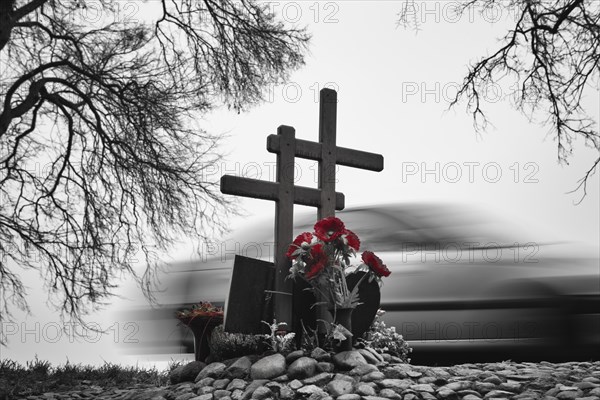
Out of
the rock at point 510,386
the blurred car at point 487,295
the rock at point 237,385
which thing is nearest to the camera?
the rock at point 510,386

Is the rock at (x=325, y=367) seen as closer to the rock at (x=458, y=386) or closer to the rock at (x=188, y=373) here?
the rock at (x=458, y=386)

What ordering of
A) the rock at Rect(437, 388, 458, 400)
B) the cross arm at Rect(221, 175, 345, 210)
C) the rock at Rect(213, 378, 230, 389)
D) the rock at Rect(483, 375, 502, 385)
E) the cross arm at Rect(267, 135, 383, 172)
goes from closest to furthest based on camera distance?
the rock at Rect(437, 388, 458, 400) → the rock at Rect(483, 375, 502, 385) → the rock at Rect(213, 378, 230, 389) → the cross arm at Rect(221, 175, 345, 210) → the cross arm at Rect(267, 135, 383, 172)

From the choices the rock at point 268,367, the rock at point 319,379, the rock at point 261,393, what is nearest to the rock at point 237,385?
the rock at point 268,367

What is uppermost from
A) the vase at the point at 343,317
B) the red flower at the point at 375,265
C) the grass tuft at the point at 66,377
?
the red flower at the point at 375,265

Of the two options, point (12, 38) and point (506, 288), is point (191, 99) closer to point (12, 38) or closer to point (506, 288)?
point (12, 38)

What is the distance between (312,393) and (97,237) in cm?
416

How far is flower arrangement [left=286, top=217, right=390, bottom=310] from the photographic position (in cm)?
522

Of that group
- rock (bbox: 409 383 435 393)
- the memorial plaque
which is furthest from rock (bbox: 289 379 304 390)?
the memorial plaque

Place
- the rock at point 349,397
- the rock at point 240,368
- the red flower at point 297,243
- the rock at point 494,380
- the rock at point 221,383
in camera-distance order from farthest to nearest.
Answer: the red flower at point 297,243 < the rock at point 240,368 < the rock at point 221,383 < the rock at point 494,380 < the rock at point 349,397

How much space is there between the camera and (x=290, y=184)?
573 centimetres

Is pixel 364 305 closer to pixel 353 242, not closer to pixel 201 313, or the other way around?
pixel 353 242

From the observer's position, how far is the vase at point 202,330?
5.71 meters

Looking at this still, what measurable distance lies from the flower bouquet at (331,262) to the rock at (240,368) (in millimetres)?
724

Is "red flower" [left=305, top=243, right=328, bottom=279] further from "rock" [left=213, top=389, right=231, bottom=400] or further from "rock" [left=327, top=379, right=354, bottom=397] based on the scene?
"rock" [left=213, top=389, right=231, bottom=400]
